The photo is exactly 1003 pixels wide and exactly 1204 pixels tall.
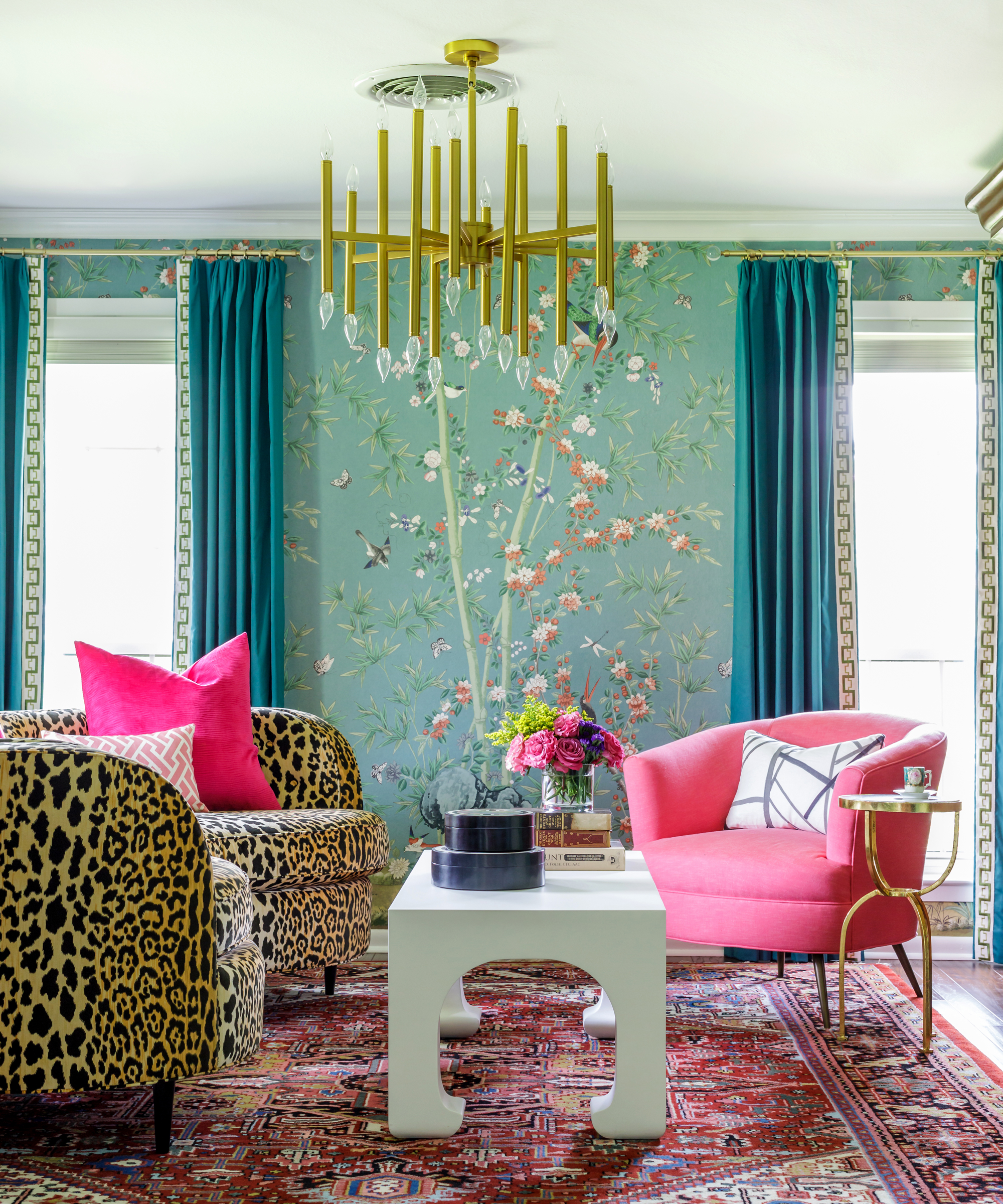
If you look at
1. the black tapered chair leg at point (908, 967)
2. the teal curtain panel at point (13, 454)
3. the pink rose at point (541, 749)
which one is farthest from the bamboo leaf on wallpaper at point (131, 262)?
the black tapered chair leg at point (908, 967)

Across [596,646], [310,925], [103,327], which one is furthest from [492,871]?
[103,327]

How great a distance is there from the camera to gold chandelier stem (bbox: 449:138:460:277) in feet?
8.70

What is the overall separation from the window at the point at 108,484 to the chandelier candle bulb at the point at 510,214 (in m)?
2.19

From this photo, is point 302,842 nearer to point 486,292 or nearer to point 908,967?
point 486,292

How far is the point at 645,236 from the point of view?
441 centimetres

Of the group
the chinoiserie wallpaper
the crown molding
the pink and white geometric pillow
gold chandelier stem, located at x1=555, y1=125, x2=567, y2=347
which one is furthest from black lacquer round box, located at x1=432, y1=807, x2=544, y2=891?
the crown molding

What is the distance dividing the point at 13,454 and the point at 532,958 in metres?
3.07

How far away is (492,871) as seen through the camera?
2.57 m

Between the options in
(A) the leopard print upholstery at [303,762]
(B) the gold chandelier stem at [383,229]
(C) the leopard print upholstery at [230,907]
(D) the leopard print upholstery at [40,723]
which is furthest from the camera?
(A) the leopard print upholstery at [303,762]

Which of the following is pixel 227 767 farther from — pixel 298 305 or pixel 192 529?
pixel 298 305

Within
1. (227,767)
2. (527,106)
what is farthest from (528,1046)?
(527,106)

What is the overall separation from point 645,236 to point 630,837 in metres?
2.34

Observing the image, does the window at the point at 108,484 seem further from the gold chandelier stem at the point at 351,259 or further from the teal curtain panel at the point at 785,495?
the teal curtain panel at the point at 785,495

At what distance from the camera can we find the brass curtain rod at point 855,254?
4367 mm
